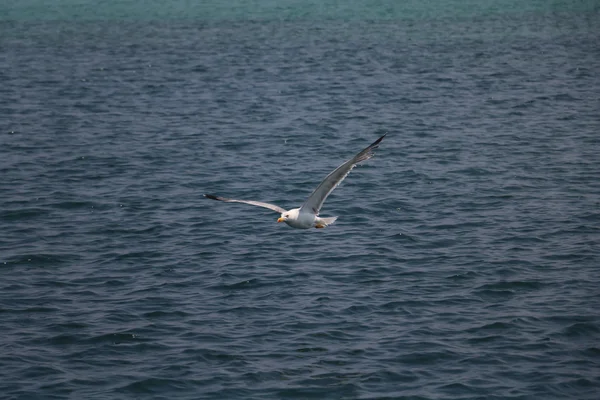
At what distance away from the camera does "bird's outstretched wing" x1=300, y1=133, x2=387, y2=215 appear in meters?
17.6

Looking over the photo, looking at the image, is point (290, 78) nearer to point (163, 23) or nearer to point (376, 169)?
point (376, 169)

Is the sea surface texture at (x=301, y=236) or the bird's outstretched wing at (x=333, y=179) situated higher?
the bird's outstretched wing at (x=333, y=179)

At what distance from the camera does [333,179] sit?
18422 millimetres

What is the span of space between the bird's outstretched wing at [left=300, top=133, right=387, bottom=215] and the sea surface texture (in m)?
2.07

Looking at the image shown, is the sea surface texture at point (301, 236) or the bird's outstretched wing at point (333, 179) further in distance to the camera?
the bird's outstretched wing at point (333, 179)

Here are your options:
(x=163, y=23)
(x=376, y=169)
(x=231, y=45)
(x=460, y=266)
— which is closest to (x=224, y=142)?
(x=376, y=169)

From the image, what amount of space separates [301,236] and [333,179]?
6924mm

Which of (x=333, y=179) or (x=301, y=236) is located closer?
(x=333, y=179)

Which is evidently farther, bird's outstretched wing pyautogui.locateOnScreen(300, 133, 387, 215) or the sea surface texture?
bird's outstretched wing pyautogui.locateOnScreen(300, 133, 387, 215)

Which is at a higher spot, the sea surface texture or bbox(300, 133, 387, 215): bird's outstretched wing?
bbox(300, 133, 387, 215): bird's outstretched wing

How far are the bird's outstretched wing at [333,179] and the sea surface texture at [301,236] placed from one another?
2074 millimetres

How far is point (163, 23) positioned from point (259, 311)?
217 ft

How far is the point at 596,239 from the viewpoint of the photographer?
23344 millimetres

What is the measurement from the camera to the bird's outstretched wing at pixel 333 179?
17.6 m
